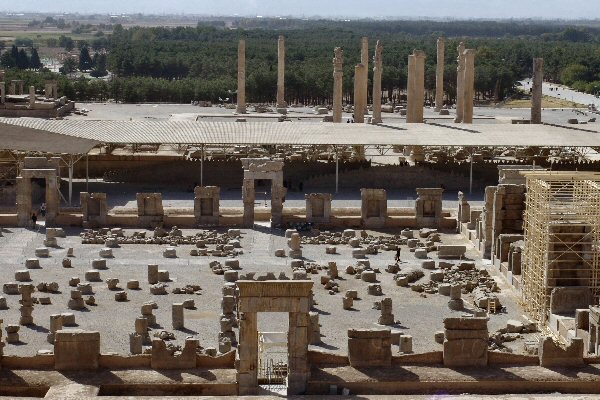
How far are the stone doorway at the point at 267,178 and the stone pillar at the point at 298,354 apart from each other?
22.6 metres

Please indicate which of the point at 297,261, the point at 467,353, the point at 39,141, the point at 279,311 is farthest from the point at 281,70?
the point at 279,311

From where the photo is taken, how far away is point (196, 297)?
134 feet

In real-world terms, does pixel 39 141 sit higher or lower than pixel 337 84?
lower

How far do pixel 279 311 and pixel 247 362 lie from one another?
4.26ft

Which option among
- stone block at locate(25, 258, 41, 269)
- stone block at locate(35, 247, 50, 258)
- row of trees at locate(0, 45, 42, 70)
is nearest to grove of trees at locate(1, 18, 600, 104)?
row of trees at locate(0, 45, 42, 70)

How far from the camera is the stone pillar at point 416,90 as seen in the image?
247ft

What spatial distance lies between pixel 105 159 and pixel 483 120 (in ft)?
110

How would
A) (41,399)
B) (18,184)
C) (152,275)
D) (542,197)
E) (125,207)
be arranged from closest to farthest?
(41,399), (542,197), (152,275), (18,184), (125,207)

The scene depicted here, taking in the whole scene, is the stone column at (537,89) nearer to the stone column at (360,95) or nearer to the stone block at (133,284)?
the stone column at (360,95)

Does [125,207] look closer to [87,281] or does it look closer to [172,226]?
[172,226]

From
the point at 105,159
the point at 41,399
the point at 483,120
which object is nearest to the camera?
the point at 41,399

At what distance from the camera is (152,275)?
42844 mm

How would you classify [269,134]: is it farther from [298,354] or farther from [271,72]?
[271,72]

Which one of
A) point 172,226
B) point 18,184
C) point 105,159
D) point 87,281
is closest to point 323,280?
point 87,281
